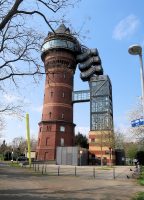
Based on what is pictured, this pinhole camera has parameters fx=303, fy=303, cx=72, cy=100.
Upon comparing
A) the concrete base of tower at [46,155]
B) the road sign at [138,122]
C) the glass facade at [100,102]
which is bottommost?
the concrete base of tower at [46,155]

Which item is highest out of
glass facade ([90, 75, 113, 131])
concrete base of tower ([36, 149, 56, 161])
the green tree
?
glass facade ([90, 75, 113, 131])

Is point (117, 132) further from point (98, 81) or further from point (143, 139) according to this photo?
point (143, 139)

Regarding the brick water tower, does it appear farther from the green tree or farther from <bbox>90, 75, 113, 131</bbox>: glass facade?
the green tree

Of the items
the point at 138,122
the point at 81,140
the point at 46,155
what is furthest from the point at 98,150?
the point at 138,122

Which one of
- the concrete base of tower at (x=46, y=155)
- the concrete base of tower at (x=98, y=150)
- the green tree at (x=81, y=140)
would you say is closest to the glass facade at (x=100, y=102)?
the concrete base of tower at (x=98, y=150)

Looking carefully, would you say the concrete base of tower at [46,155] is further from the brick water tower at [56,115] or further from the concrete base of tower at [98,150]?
the concrete base of tower at [98,150]

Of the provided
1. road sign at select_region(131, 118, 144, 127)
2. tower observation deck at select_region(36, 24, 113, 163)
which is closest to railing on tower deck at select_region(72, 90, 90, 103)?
tower observation deck at select_region(36, 24, 113, 163)

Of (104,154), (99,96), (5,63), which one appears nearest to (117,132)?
(104,154)

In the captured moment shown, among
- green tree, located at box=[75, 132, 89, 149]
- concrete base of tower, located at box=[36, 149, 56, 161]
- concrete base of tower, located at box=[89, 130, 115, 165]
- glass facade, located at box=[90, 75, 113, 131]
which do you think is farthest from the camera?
Answer: green tree, located at box=[75, 132, 89, 149]

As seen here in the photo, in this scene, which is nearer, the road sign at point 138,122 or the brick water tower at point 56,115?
the road sign at point 138,122

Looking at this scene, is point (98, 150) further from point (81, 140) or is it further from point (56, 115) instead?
point (81, 140)

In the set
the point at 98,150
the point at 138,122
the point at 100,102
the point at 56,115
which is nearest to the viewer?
the point at 138,122

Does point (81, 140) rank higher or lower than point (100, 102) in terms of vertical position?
lower

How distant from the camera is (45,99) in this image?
7806 cm
